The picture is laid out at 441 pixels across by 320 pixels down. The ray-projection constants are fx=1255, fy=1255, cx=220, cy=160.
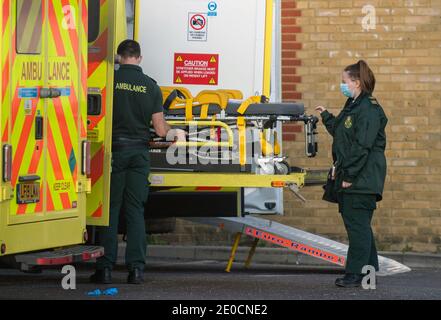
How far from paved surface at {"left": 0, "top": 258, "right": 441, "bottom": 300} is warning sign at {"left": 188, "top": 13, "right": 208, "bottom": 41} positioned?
7.10 ft

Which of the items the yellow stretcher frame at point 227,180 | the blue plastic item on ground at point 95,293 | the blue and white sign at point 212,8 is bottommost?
the blue plastic item on ground at point 95,293

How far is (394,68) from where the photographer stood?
1384cm

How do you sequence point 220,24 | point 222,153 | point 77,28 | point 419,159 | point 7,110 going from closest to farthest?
1. point 7,110
2. point 77,28
3. point 222,153
4. point 220,24
5. point 419,159

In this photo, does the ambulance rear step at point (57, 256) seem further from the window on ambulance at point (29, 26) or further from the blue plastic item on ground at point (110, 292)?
the window on ambulance at point (29, 26)

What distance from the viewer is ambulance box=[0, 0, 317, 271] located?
8.23m

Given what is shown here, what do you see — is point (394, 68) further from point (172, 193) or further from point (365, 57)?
point (172, 193)

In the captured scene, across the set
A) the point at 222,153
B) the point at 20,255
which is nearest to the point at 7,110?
the point at 20,255

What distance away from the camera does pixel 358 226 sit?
967cm

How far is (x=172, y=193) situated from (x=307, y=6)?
4139 millimetres

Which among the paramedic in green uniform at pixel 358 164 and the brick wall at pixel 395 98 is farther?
the brick wall at pixel 395 98

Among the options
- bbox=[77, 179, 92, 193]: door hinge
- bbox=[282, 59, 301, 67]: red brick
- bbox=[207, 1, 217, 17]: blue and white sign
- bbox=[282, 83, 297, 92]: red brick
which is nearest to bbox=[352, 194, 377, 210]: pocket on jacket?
bbox=[77, 179, 92, 193]: door hinge

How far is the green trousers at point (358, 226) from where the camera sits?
965 cm

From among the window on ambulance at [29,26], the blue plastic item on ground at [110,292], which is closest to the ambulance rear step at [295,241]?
the blue plastic item on ground at [110,292]

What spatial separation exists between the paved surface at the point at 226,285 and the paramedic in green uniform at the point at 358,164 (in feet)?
1.15
